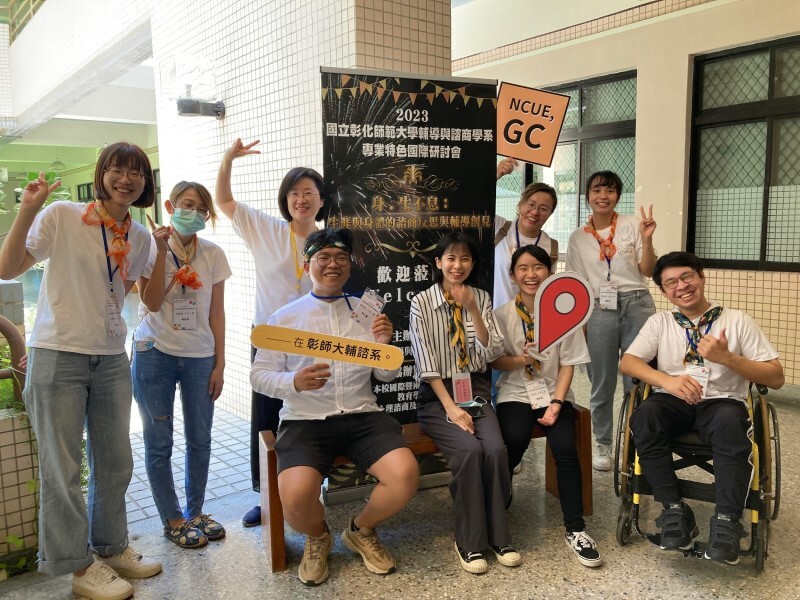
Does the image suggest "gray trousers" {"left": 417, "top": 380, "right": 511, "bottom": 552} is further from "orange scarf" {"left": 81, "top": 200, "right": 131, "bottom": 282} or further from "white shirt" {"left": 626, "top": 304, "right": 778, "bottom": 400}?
"orange scarf" {"left": 81, "top": 200, "right": 131, "bottom": 282}

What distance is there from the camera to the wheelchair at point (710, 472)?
7.11ft

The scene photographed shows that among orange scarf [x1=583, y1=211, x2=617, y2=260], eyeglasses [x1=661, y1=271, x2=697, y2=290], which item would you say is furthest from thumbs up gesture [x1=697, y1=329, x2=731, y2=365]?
orange scarf [x1=583, y1=211, x2=617, y2=260]

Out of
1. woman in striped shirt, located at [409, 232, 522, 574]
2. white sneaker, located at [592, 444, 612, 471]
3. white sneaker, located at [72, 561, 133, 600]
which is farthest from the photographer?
white sneaker, located at [592, 444, 612, 471]

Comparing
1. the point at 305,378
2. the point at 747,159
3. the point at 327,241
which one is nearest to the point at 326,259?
the point at 327,241

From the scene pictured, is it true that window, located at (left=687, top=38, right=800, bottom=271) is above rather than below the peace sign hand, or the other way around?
above

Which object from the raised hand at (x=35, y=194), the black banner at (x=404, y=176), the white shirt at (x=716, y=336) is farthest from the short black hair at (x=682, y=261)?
the raised hand at (x=35, y=194)

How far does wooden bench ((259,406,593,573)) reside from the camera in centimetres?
228

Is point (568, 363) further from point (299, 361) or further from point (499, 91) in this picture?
point (499, 91)

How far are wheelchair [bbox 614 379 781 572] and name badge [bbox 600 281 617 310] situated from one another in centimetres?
65

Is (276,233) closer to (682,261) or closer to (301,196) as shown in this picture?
(301,196)

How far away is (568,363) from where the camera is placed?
2.59m

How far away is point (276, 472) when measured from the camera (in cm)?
230

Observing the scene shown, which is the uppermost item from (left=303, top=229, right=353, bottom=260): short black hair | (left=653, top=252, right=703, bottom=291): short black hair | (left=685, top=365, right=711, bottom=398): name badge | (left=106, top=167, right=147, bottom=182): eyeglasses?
(left=106, top=167, right=147, bottom=182): eyeglasses

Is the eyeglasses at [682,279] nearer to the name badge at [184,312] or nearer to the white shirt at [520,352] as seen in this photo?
the white shirt at [520,352]
